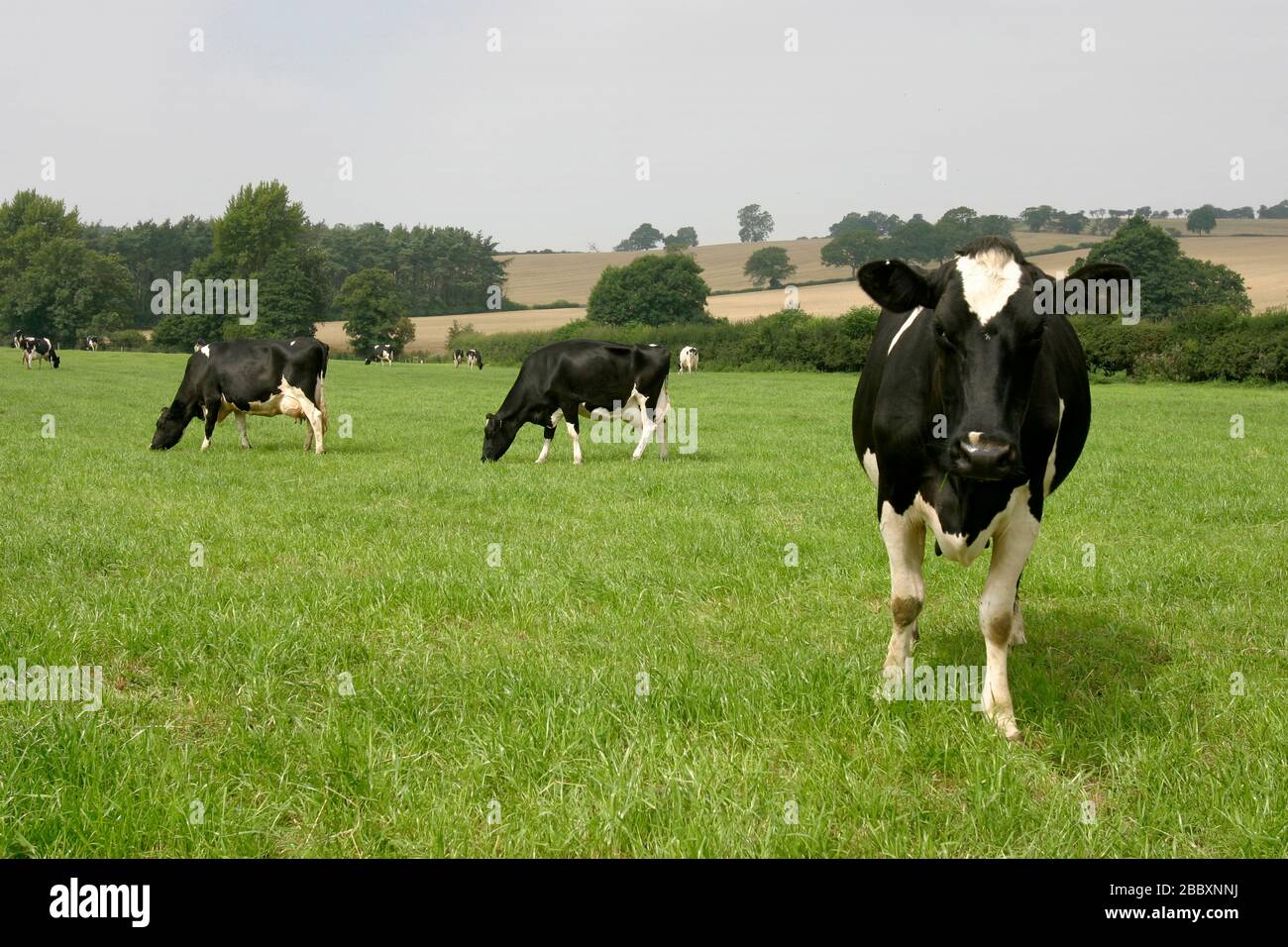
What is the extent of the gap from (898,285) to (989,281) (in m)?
0.48

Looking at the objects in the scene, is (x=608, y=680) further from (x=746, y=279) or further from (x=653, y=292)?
(x=746, y=279)

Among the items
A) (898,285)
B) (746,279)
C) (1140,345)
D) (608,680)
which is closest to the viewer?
(898,285)

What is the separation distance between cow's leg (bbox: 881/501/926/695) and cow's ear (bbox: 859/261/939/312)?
1.01m

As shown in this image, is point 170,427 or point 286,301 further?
point 286,301

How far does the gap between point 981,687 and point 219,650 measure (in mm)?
3915

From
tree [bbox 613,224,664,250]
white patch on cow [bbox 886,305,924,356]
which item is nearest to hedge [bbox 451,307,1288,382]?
white patch on cow [bbox 886,305,924,356]

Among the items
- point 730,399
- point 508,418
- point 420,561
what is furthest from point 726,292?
point 420,561

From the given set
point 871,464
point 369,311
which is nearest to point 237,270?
point 369,311

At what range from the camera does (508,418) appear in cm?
1599

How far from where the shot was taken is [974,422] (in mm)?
3908

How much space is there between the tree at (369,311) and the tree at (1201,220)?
8201 cm

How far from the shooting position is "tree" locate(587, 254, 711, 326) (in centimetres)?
9025
